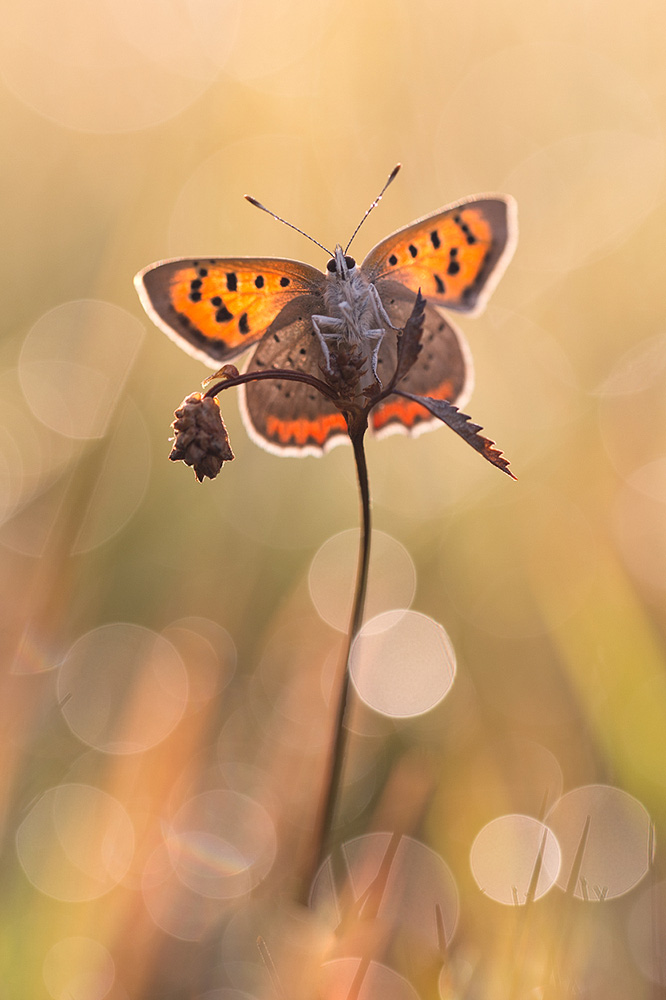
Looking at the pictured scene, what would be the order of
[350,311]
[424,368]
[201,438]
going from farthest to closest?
1. [424,368]
2. [350,311]
3. [201,438]

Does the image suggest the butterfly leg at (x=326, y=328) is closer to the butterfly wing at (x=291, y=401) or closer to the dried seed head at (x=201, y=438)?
the butterfly wing at (x=291, y=401)

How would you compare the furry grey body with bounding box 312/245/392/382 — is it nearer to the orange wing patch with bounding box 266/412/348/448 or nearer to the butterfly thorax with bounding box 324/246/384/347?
the butterfly thorax with bounding box 324/246/384/347

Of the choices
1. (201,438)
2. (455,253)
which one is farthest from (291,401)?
(201,438)

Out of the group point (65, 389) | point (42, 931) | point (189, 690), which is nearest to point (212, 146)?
point (65, 389)

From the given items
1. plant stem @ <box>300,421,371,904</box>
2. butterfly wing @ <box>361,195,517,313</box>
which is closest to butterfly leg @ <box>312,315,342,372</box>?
butterfly wing @ <box>361,195,517,313</box>

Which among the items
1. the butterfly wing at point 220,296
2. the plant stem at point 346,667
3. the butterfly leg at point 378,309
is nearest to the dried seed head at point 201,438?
the plant stem at point 346,667

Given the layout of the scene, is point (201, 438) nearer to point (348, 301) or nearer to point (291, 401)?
point (348, 301)

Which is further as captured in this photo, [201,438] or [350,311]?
[350,311]

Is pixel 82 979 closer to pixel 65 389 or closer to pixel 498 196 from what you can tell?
pixel 498 196
